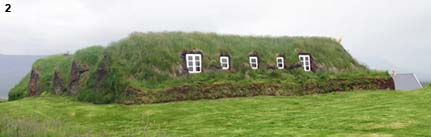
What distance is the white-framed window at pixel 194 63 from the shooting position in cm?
3316

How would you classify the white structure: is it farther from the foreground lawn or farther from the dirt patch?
the foreground lawn

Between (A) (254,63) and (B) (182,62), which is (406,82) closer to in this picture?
(A) (254,63)

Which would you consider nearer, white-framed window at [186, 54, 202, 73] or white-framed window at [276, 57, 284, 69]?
white-framed window at [186, 54, 202, 73]

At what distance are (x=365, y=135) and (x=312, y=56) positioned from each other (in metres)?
23.8

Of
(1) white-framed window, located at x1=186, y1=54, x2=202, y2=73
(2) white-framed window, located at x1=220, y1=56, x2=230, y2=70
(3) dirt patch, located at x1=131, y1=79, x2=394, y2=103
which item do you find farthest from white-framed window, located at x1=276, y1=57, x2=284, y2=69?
(1) white-framed window, located at x1=186, y1=54, x2=202, y2=73

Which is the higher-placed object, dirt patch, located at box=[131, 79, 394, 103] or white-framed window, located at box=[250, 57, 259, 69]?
white-framed window, located at box=[250, 57, 259, 69]

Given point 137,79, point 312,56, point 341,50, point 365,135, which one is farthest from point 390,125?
point 341,50

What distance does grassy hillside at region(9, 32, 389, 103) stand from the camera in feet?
101

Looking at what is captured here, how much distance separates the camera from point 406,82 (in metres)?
57.8

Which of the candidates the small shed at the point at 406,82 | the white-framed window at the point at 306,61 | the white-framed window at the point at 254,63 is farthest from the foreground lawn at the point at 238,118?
the small shed at the point at 406,82

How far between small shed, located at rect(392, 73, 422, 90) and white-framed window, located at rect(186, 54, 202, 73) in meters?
32.2

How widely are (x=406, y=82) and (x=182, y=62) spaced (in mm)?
36379

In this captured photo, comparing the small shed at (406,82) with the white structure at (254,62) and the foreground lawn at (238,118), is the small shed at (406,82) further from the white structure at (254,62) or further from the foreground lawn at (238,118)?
the foreground lawn at (238,118)

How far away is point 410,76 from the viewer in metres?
59.1
